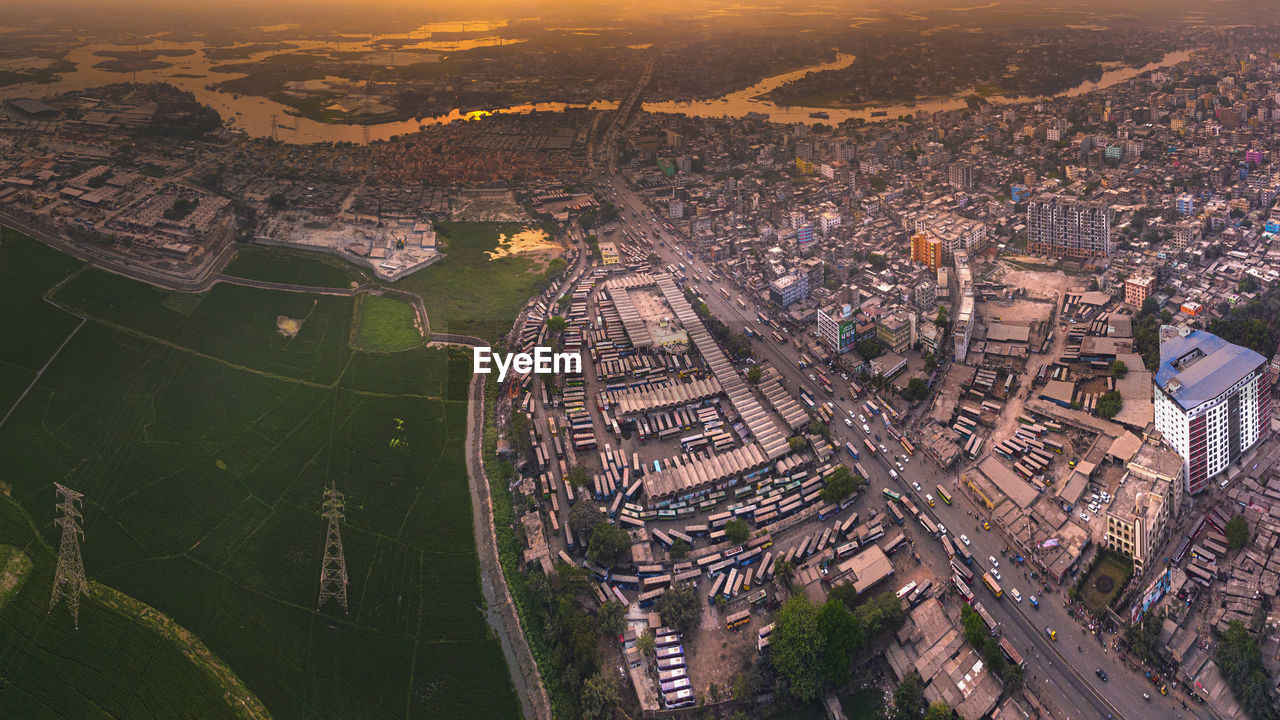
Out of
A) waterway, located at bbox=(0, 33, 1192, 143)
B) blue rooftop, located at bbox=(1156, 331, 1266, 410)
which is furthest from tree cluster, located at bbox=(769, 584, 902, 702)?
waterway, located at bbox=(0, 33, 1192, 143)

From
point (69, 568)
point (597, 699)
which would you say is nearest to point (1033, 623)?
point (597, 699)

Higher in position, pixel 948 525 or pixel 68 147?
pixel 68 147

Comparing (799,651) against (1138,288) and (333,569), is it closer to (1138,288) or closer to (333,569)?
(333,569)

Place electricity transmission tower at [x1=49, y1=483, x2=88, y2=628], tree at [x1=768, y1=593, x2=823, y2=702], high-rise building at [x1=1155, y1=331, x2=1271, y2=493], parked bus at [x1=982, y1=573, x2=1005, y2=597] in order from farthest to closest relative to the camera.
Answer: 1. high-rise building at [x1=1155, y1=331, x2=1271, y2=493]
2. parked bus at [x1=982, y1=573, x2=1005, y2=597]
3. electricity transmission tower at [x1=49, y1=483, x2=88, y2=628]
4. tree at [x1=768, y1=593, x2=823, y2=702]

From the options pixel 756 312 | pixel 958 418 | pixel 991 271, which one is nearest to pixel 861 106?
pixel 991 271

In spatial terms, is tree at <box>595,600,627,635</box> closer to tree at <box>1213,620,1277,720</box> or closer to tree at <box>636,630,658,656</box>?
tree at <box>636,630,658,656</box>

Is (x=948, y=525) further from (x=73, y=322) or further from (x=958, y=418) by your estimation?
(x=73, y=322)
